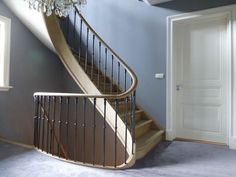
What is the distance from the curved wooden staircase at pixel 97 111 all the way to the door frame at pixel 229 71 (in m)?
0.32

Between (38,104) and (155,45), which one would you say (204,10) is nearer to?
(155,45)

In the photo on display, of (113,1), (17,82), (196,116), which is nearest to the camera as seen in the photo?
(196,116)

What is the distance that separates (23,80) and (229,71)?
3673 mm

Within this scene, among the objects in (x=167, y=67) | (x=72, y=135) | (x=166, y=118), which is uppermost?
(x=167, y=67)

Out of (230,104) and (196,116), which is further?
(196,116)

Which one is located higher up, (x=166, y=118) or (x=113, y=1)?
(x=113, y=1)

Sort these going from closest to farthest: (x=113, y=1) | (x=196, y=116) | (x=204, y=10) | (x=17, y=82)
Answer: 1. (x=204, y=10)
2. (x=196, y=116)
3. (x=17, y=82)
4. (x=113, y=1)

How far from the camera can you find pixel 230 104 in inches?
124

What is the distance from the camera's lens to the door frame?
3.12m

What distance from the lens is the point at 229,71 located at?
10.5 ft

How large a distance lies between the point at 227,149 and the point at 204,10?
86.4 inches

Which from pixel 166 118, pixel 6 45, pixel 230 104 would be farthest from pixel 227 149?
pixel 6 45

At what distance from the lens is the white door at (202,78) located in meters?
3.38

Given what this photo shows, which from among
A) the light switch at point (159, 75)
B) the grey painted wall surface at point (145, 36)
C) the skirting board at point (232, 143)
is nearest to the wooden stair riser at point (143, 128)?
the grey painted wall surface at point (145, 36)
